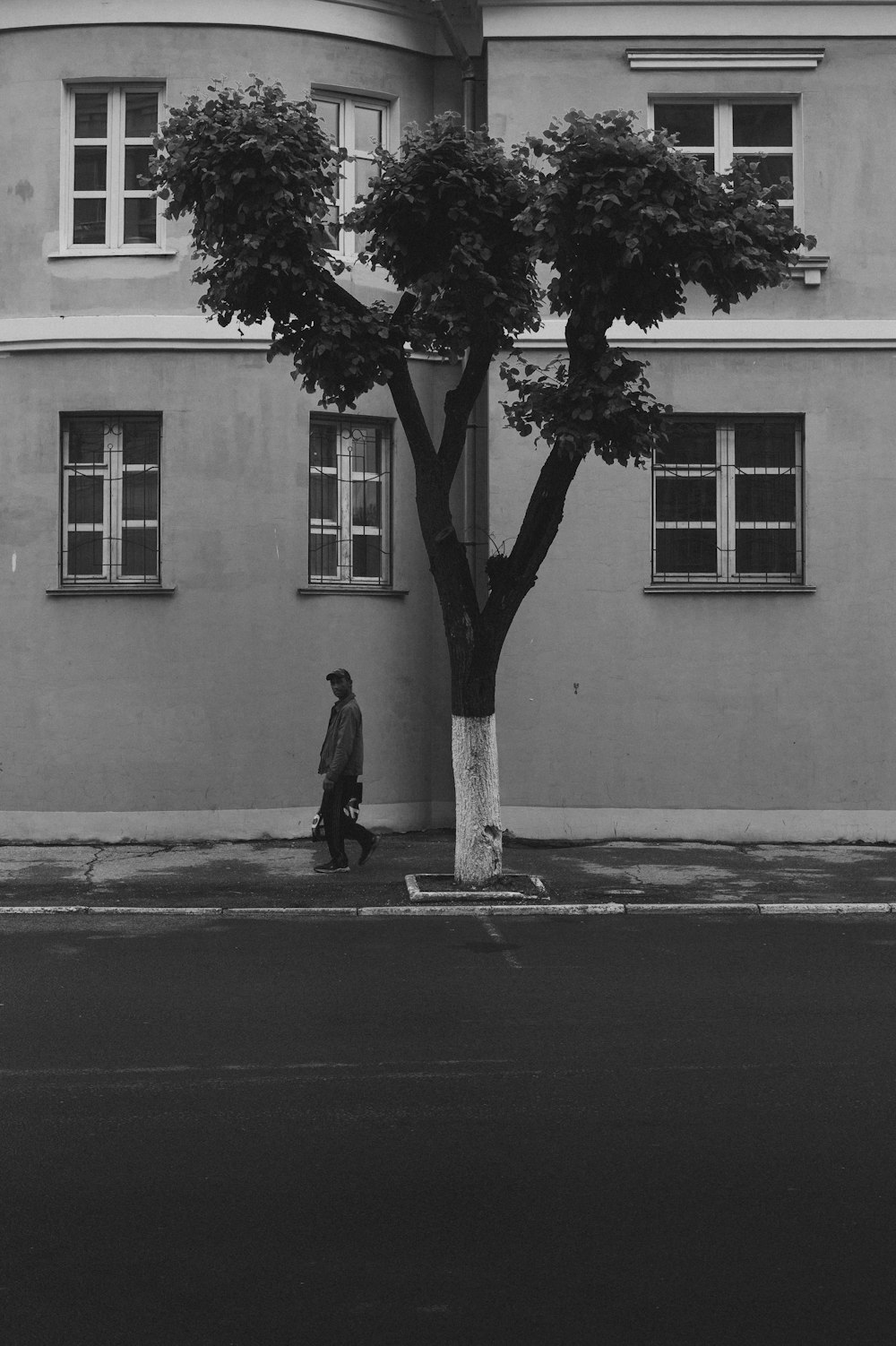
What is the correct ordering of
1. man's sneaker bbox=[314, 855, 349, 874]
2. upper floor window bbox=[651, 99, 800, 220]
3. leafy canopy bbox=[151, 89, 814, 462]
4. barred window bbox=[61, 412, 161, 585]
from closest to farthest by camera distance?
1. leafy canopy bbox=[151, 89, 814, 462]
2. man's sneaker bbox=[314, 855, 349, 874]
3. barred window bbox=[61, 412, 161, 585]
4. upper floor window bbox=[651, 99, 800, 220]

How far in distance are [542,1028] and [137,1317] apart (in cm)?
376

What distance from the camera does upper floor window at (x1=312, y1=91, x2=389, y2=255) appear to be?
16.0 m

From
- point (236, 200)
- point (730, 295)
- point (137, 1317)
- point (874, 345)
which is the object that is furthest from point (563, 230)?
point (137, 1317)

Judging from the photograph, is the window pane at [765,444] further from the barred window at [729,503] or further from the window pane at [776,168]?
the window pane at [776,168]

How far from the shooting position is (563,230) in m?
11.2

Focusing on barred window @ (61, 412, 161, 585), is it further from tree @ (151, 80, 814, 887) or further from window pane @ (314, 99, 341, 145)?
tree @ (151, 80, 814, 887)

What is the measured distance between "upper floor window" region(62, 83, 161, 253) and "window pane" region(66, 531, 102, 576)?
9.63 ft

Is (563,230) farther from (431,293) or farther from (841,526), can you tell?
(841,526)

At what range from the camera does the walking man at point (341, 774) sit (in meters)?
13.4

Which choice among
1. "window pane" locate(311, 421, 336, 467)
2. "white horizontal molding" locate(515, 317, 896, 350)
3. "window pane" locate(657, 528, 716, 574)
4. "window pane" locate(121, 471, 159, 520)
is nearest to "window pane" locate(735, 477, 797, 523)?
"window pane" locate(657, 528, 716, 574)

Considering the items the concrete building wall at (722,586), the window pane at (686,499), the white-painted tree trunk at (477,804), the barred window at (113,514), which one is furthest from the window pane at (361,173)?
the white-painted tree trunk at (477,804)

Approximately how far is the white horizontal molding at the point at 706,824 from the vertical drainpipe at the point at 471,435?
2533 mm

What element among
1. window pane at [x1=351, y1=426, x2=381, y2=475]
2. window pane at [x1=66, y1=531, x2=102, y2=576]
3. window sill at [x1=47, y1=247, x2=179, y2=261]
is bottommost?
window pane at [x1=66, y1=531, x2=102, y2=576]

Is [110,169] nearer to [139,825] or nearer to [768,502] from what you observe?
[139,825]
